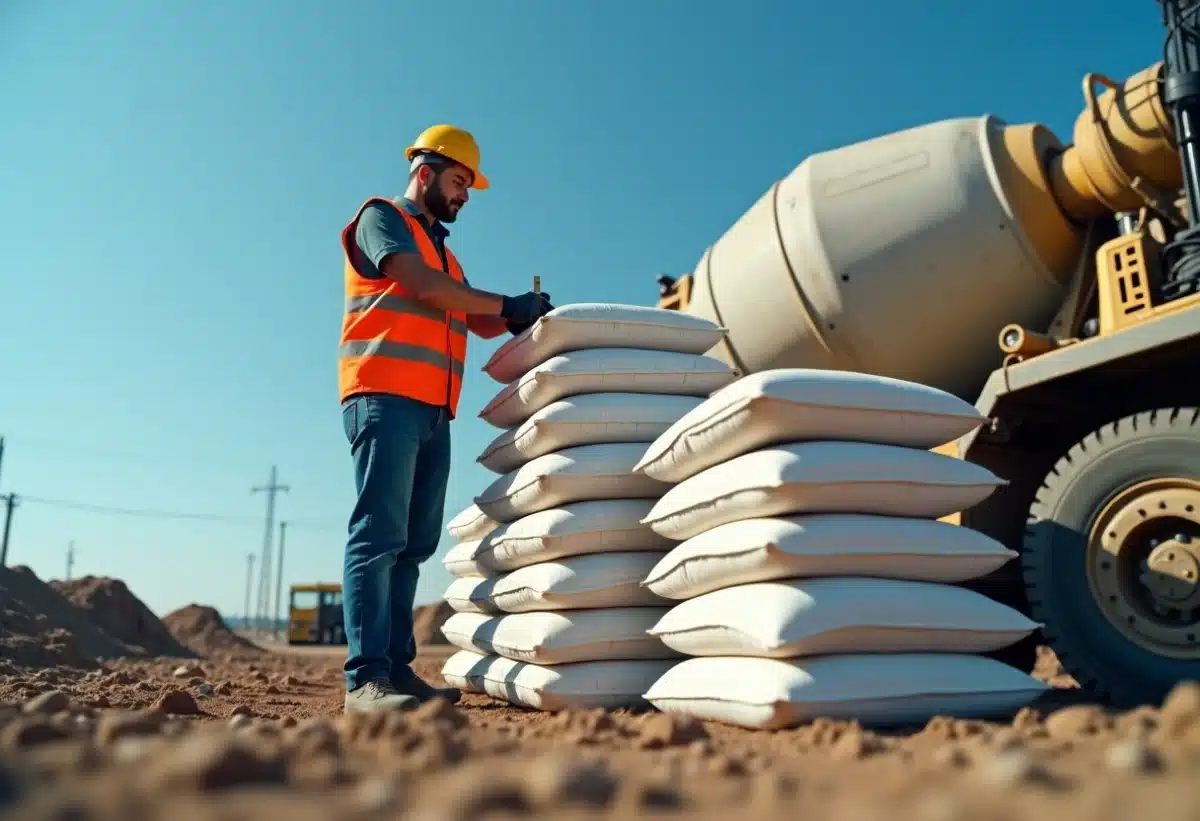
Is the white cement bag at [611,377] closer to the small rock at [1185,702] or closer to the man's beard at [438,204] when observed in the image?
the man's beard at [438,204]

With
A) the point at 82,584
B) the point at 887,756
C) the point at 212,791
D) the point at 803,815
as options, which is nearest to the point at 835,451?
the point at 887,756

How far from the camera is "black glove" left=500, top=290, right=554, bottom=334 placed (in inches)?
134

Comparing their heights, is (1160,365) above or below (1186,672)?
above

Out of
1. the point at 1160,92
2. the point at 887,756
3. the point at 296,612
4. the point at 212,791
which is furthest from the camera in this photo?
the point at 296,612

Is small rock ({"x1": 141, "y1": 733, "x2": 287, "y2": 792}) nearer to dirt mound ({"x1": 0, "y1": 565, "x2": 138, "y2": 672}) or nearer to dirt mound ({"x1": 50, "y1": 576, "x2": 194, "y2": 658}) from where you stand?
dirt mound ({"x1": 0, "y1": 565, "x2": 138, "y2": 672})

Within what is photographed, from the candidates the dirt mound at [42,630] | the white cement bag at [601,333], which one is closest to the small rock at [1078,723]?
the white cement bag at [601,333]

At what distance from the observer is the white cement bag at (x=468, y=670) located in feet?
11.2

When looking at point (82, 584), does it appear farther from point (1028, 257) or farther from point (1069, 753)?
point (1069, 753)

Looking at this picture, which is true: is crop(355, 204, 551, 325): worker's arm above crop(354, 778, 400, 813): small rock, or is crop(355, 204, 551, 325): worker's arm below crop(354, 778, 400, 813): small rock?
above

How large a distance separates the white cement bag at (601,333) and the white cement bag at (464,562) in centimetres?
77

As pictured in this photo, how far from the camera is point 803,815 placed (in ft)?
3.30

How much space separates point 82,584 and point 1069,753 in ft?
47.4

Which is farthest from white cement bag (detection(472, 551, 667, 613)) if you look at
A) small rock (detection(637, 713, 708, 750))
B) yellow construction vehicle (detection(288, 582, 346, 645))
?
yellow construction vehicle (detection(288, 582, 346, 645))

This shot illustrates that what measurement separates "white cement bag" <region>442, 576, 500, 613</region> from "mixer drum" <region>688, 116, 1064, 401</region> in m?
1.97
